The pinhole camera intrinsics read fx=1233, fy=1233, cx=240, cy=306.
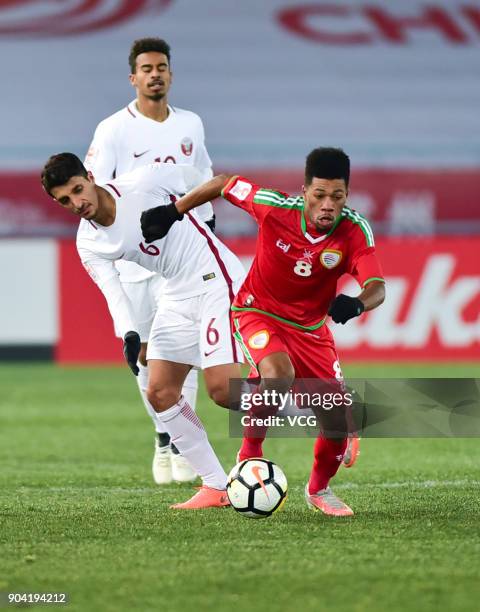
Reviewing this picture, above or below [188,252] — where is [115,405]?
below

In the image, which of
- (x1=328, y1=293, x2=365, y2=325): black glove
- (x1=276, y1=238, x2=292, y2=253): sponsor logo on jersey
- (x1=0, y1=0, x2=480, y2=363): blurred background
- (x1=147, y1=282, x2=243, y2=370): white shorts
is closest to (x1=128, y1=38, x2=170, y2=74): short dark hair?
(x1=147, y1=282, x2=243, y2=370): white shorts

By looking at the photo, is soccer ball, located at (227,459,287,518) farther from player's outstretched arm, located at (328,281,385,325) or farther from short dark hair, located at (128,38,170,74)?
short dark hair, located at (128,38,170,74)

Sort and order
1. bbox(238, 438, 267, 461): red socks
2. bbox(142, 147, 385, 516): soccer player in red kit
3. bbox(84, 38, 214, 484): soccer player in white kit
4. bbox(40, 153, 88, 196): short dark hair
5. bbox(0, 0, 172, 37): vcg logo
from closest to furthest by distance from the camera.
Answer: bbox(142, 147, 385, 516): soccer player in red kit < bbox(40, 153, 88, 196): short dark hair < bbox(238, 438, 267, 461): red socks < bbox(84, 38, 214, 484): soccer player in white kit < bbox(0, 0, 172, 37): vcg logo

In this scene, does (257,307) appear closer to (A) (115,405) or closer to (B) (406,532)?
(B) (406,532)

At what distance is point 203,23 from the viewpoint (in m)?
19.6

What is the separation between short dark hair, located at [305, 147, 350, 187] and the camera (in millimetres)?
5316

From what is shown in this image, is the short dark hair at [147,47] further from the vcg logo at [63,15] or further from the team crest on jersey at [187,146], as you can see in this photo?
the vcg logo at [63,15]

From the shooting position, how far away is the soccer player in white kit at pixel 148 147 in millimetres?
7133

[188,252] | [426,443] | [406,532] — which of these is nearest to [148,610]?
[406,532]

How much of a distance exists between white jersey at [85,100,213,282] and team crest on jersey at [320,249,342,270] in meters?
1.80

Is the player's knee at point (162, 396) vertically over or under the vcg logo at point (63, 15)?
under

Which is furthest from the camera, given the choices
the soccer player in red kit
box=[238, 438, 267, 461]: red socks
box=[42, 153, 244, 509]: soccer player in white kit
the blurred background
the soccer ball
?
the blurred background

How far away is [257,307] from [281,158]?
12.2 meters

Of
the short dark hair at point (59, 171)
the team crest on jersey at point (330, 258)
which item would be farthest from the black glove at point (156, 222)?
the team crest on jersey at point (330, 258)
